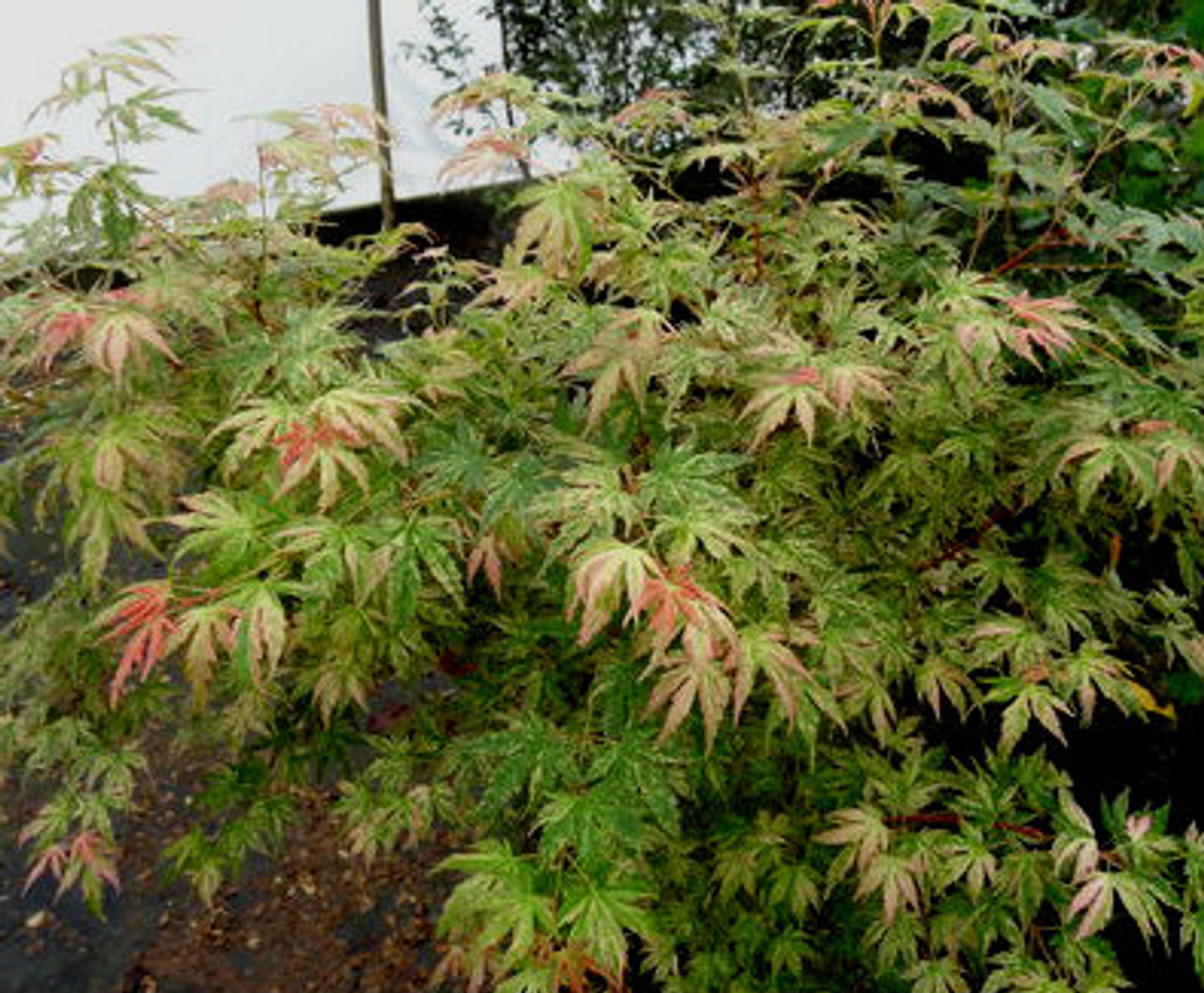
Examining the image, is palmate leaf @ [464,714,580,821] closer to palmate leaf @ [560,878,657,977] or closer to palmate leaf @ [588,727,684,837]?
palmate leaf @ [588,727,684,837]

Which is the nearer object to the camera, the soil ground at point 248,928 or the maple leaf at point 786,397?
the maple leaf at point 786,397

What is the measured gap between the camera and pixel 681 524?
1.50 metres

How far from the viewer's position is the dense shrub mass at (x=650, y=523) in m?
1.57

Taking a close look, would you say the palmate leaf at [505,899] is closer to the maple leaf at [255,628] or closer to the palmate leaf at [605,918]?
the palmate leaf at [605,918]

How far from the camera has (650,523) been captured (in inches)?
66.3

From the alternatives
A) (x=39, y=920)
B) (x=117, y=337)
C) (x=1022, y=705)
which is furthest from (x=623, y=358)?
(x=39, y=920)

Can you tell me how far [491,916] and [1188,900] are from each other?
118 centimetres

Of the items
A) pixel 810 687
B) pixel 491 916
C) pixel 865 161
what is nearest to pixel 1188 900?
pixel 810 687

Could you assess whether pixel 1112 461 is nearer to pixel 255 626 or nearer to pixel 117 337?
pixel 255 626

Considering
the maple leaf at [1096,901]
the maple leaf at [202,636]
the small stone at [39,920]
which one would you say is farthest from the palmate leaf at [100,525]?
the small stone at [39,920]

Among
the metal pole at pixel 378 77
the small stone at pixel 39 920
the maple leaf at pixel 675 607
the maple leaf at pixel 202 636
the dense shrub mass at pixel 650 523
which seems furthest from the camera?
the metal pole at pixel 378 77

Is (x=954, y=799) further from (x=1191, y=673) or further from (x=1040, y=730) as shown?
(x=1191, y=673)

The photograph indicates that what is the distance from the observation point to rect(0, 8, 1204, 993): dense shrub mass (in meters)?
1.57

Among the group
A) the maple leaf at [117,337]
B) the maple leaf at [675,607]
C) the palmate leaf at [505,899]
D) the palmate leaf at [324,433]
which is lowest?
the palmate leaf at [505,899]
